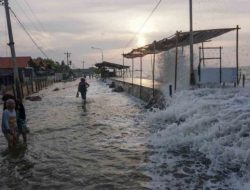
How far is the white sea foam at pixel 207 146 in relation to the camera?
8.34 metres

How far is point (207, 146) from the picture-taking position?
10539 mm

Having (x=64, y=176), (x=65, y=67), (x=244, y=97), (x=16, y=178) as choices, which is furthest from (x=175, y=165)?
(x=65, y=67)

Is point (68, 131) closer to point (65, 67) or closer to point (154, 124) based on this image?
point (154, 124)

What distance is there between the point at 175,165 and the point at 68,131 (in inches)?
261

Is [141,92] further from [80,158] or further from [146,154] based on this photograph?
[80,158]

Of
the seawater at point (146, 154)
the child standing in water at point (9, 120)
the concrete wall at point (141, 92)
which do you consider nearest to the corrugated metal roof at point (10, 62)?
the concrete wall at point (141, 92)

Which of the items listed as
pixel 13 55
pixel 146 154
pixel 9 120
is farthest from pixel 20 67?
pixel 146 154

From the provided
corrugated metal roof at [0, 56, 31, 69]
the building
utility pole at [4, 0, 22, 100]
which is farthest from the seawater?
corrugated metal roof at [0, 56, 31, 69]

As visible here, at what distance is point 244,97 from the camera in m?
14.9

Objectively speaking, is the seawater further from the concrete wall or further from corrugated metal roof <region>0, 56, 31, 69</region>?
corrugated metal roof <region>0, 56, 31, 69</region>

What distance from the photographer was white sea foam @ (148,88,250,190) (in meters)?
8.34

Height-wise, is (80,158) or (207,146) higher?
(207,146)

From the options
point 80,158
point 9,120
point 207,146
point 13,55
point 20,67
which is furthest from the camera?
point 20,67

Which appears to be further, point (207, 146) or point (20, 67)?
point (20, 67)
